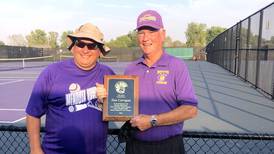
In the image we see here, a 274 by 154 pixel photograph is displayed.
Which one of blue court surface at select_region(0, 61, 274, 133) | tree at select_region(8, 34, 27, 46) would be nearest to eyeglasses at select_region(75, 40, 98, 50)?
blue court surface at select_region(0, 61, 274, 133)

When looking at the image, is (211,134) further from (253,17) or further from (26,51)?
(26,51)

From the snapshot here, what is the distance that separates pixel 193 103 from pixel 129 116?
1.64ft

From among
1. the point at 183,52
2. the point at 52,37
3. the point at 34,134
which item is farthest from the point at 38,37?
the point at 34,134

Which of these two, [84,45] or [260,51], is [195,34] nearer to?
[260,51]

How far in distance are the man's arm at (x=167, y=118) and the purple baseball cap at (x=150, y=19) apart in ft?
2.18

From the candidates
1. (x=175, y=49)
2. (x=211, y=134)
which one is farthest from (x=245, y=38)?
(x=175, y=49)

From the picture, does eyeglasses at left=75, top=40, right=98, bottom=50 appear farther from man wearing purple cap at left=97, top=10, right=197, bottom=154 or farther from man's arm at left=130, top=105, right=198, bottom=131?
man's arm at left=130, top=105, right=198, bottom=131

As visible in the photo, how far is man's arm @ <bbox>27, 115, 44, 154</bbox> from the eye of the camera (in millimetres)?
2637

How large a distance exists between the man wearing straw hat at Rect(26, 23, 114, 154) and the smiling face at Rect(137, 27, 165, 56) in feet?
1.08

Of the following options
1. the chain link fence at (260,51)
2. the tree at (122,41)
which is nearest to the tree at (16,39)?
the tree at (122,41)

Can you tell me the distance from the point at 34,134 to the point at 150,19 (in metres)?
1.28

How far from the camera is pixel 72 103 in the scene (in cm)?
262

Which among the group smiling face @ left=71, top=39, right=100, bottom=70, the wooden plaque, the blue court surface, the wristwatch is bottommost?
the blue court surface

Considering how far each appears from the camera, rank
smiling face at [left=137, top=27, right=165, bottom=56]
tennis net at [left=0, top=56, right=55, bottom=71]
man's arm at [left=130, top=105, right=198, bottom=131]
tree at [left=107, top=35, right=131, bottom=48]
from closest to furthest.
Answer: man's arm at [left=130, top=105, right=198, bottom=131] → smiling face at [left=137, top=27, right=165, bottom=56] → tennis net at [left=0, top=56, right=55, bottom=71] → tree at [left=107, top=35, right=131, bottom=48]
